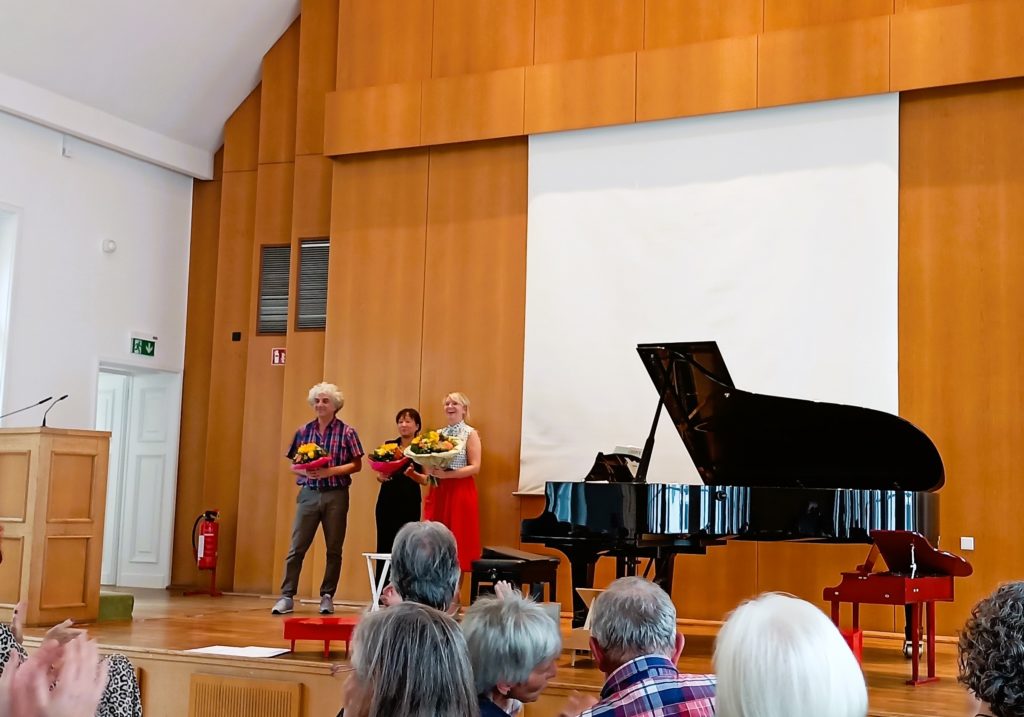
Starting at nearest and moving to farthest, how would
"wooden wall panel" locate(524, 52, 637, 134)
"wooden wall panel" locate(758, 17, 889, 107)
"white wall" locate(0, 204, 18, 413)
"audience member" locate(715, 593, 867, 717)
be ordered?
"audience member" locate(715, 593, 867, 717)
"wooden wall panel" locate(758, 17, 889, 107)
"wooden wall panel" locate(524, 52, 637, 134)
"white wall" locate(0, 204, 18, 413)

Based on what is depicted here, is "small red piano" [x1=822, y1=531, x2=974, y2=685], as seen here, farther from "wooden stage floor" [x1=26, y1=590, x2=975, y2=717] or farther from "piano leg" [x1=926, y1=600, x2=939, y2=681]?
"wooden stage floor" [x1=26, y1=590, x2=975, y2=717]

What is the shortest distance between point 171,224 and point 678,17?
492cm

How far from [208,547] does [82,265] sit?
2545 mm

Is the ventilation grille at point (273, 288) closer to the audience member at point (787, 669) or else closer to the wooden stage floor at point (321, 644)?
the wooden stage floor at point (321, 644)

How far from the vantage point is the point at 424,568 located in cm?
345

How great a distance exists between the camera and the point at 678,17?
8094mm

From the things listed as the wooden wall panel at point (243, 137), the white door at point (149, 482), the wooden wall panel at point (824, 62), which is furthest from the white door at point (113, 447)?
the wooden wall panel at point (824, 62)

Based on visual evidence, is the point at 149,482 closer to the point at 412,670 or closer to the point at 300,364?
the point at 300,364

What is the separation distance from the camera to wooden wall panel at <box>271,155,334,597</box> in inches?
357

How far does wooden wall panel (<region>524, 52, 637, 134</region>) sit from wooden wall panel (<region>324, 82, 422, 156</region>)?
99cm

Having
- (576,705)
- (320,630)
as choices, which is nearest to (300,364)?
(320,630)

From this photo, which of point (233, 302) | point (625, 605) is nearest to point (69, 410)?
point (233, 302)

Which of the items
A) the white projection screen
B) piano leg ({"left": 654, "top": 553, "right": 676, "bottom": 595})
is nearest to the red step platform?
piano leg ({"left": 654, "top": 553, "right": 676, "bottom": 595})

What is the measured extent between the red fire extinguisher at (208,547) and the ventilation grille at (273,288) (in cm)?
164
